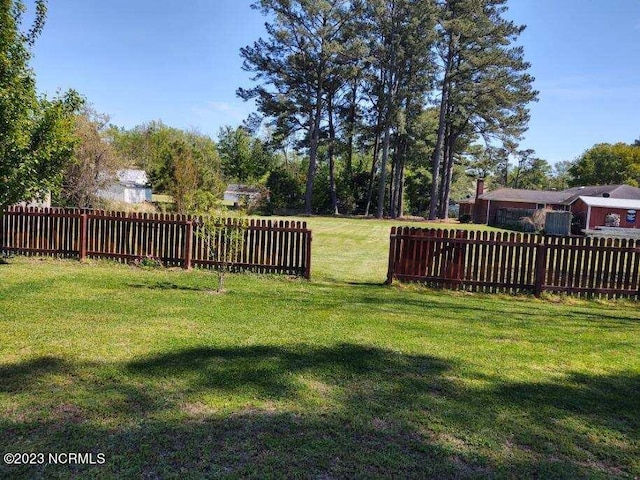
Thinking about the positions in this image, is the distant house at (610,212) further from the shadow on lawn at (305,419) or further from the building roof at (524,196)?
the shadow on lawn at (305,419)

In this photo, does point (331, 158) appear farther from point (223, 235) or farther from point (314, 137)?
point (223, 235)

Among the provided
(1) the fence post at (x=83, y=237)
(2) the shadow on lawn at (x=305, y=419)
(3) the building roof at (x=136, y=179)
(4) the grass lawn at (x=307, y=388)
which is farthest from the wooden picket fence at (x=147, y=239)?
(3) the building roof at (x=136, y=179)

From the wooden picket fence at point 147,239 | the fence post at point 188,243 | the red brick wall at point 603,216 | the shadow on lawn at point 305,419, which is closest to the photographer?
the shadow on lawn at point 305,419

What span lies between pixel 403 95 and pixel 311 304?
39.1 metres

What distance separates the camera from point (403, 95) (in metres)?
43.3

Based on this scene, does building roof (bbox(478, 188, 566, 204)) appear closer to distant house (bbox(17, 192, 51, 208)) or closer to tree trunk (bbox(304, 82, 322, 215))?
tree trunk (bbox(304, 82, 322, 215))

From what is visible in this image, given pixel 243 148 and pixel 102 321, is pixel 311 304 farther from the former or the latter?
pixel 243 148

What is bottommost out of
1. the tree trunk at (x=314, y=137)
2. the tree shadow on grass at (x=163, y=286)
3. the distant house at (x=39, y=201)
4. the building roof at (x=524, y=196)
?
the tree shadow on grass at (x=163, y=286)

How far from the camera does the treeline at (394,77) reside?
4153 centimetres

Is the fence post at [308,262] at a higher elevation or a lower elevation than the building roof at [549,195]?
lower

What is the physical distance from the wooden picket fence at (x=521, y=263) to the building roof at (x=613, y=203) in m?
30.4

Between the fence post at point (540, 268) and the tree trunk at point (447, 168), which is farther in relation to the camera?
the tree trunk at point (447, 168)

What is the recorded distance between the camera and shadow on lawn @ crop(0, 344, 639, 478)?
2.88 m

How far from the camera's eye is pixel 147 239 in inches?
411
